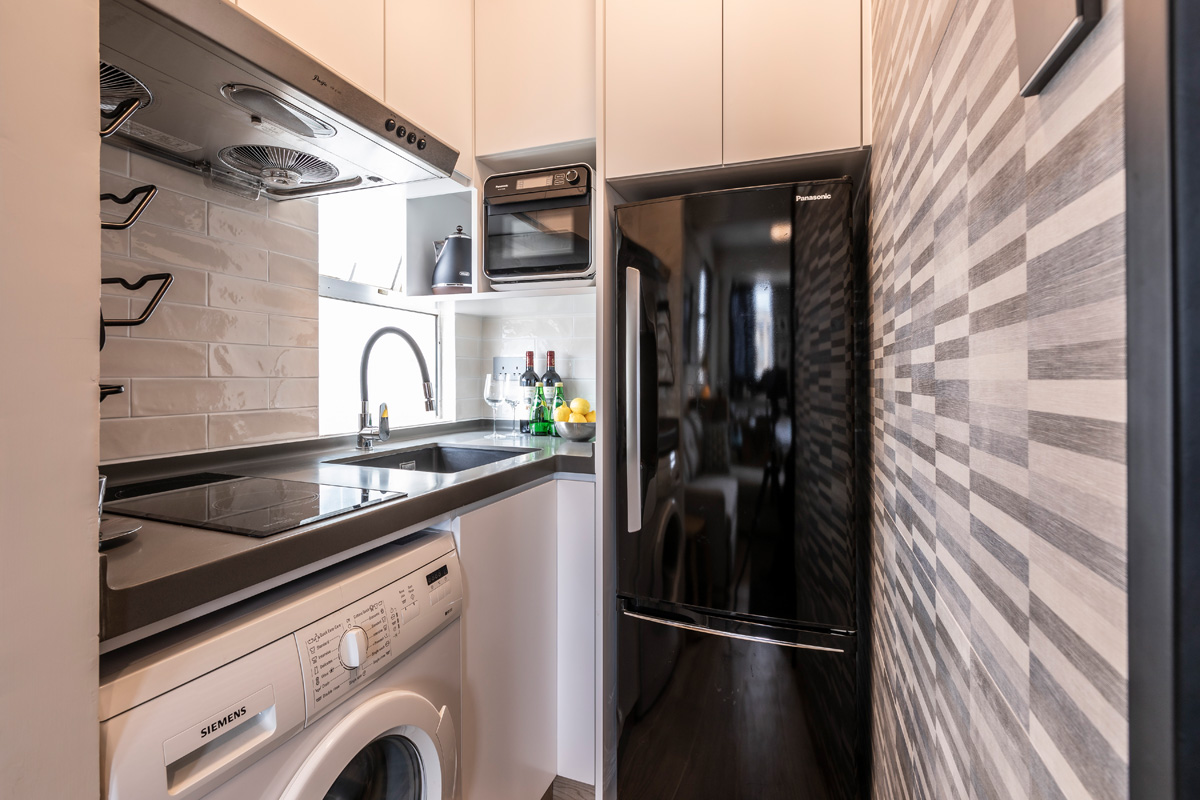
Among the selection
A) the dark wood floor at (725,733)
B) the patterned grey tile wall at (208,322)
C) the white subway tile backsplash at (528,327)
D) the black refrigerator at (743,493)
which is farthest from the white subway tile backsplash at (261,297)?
the dark wood floor at (725,733)

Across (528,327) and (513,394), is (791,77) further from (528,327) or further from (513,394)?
(513,394)

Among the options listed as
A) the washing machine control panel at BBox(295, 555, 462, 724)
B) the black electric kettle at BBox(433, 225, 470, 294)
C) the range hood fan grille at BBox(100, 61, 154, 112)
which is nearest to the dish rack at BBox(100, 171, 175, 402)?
the range hood fan grille at BBox(100, 61, 154, 112)

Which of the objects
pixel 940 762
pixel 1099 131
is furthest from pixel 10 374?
pixel 940 762

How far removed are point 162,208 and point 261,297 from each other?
0.28 meters

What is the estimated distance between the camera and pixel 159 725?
59 cm

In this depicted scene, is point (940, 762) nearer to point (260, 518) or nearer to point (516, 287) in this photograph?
point (260, 518)

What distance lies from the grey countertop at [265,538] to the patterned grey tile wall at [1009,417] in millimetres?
851

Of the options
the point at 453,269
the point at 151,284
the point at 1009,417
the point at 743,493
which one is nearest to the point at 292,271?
the point at 151,284

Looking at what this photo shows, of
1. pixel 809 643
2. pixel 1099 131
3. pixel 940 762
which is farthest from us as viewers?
pixel 809 643

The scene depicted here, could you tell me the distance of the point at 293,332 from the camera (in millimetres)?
1483

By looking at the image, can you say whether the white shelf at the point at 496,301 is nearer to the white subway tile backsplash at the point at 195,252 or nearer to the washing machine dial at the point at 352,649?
the white subway tile backsplash at the point at 195,252

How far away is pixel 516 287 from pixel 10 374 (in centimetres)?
130

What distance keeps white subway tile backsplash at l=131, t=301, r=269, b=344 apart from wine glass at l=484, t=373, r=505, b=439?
78 centimetres

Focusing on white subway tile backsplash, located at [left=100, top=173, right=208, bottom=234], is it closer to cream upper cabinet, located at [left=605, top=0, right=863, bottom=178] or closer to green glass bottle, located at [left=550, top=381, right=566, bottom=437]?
cream upper cabinet, located at [left=605, top=0, right=863, bottom=178]
